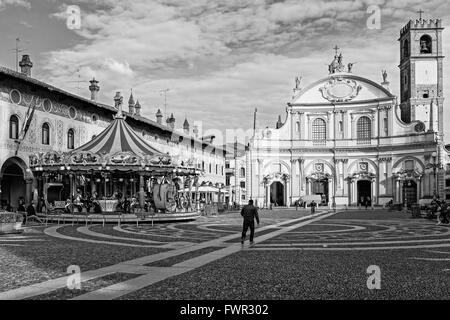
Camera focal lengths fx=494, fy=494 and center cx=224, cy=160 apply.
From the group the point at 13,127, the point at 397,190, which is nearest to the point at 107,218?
the point at 13,127

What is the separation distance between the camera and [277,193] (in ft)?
230

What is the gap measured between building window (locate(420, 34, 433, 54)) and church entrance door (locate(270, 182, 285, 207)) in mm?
26986

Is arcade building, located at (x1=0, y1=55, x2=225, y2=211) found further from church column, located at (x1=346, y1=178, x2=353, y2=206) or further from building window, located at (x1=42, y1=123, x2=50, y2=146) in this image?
church column, located at (x1=346, y1=178, x2=353, y2=206)

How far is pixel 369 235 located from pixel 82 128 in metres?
25.5

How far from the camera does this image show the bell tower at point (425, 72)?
6625 centimetres

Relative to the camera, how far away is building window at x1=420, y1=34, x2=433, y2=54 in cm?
6800

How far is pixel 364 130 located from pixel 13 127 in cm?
4911

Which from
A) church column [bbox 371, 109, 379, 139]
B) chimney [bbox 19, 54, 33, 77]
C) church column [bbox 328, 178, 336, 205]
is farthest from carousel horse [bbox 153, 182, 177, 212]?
church column [bbox 371, 109, 379, 139]

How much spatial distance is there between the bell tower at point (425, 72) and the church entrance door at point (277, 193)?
1992 centimetres
